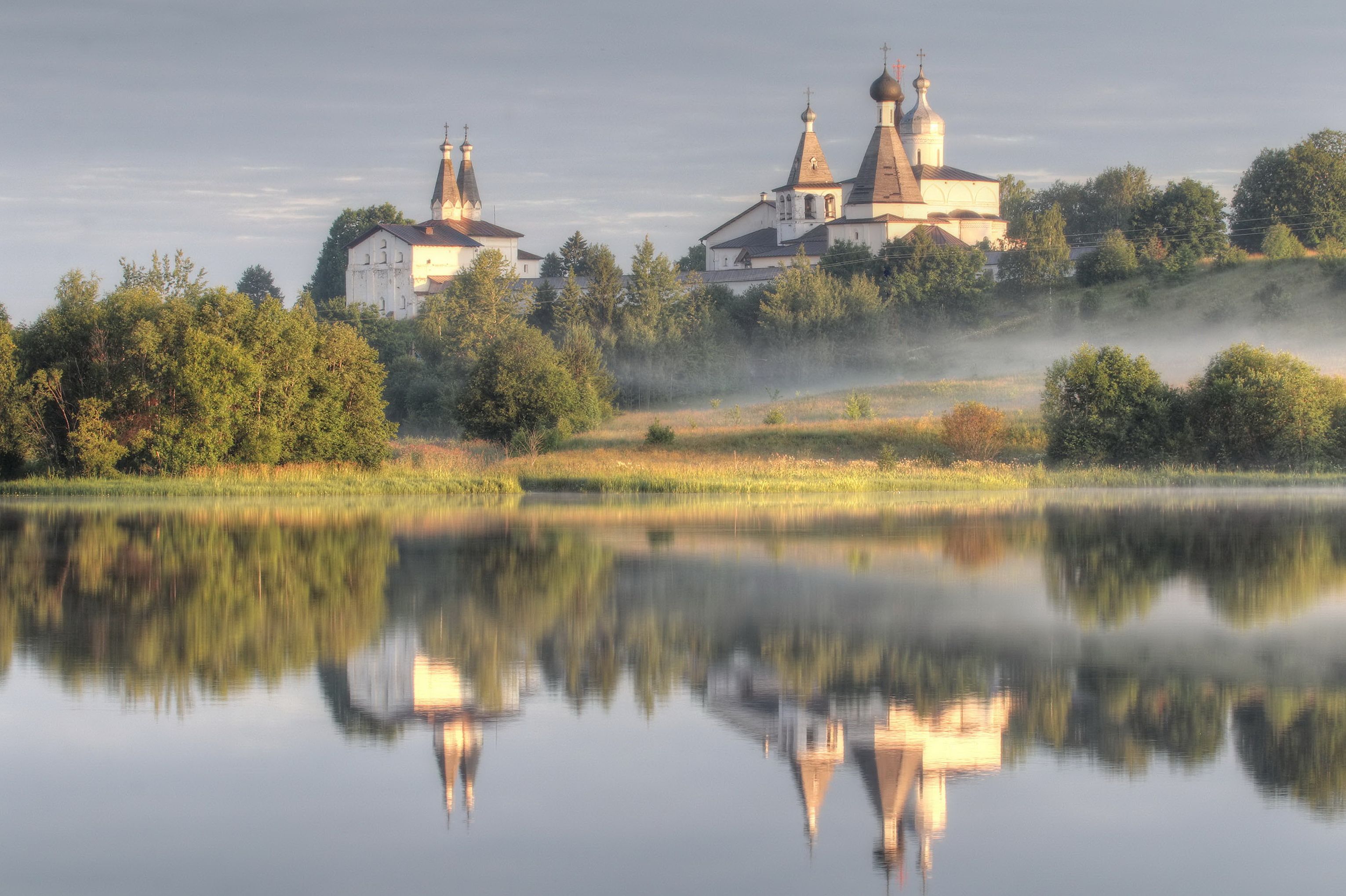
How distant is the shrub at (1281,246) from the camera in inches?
2859

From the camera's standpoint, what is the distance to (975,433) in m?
36.5

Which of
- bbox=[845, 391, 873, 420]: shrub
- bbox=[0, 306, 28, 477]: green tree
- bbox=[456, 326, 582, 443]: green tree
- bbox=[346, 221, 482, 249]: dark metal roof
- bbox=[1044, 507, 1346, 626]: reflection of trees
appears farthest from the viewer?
bbox=[346, 221, 482, 249]: dark metal roof

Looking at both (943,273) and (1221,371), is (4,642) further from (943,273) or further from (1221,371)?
(943,273)

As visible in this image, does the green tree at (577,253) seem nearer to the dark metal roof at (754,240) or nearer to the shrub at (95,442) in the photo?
the dark metal roof at (754,240)

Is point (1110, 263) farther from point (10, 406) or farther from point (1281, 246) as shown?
point (10, 406)

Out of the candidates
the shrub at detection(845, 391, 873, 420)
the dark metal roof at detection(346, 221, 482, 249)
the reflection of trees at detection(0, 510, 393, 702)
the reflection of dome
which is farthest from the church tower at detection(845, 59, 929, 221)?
the reflection of trees at detection(0, 510, 393, 702)

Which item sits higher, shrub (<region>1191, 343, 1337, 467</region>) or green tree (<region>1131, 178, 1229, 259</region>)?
green tree (<region>1131, 178, 1229, 259</region>)

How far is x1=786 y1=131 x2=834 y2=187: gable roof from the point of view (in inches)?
3580

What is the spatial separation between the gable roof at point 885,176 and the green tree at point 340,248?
36904 millimetres

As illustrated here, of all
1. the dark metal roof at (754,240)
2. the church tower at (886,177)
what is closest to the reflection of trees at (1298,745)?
the church tower at (886,177)

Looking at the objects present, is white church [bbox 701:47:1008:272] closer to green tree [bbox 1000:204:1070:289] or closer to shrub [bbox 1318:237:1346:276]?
green tree [bbox 1000:204:1070:289]

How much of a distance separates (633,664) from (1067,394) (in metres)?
26.8

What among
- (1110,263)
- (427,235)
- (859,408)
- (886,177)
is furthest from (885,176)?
(859,408)

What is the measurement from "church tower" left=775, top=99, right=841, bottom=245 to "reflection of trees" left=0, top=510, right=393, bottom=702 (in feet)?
233
